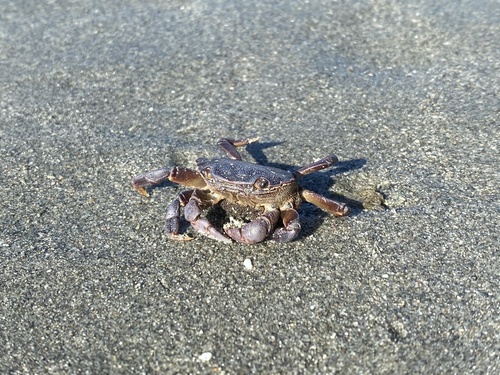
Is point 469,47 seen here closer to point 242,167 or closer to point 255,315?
point 242,167

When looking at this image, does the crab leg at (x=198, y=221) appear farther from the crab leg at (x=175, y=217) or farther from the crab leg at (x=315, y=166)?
the crab leg at (x=315, y=166)

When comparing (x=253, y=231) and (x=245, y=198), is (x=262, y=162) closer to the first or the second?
(x=245, y=198)

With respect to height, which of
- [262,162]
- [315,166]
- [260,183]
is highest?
[260,183]

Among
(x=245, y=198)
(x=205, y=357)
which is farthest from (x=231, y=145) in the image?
(x=205, y=357)

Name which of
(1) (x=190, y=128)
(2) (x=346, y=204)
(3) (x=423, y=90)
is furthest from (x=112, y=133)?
(3) (x=423, y=90)

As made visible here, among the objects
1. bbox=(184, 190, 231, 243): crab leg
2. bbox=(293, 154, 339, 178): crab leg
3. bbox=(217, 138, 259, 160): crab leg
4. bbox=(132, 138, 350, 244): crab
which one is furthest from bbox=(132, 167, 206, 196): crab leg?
bbox=(293, 154, 339, 178): crab leg

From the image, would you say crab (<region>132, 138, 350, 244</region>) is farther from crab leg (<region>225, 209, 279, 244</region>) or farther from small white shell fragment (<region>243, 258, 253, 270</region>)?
small white shell fragment (<region>243, 258, 253, 270</region>)
